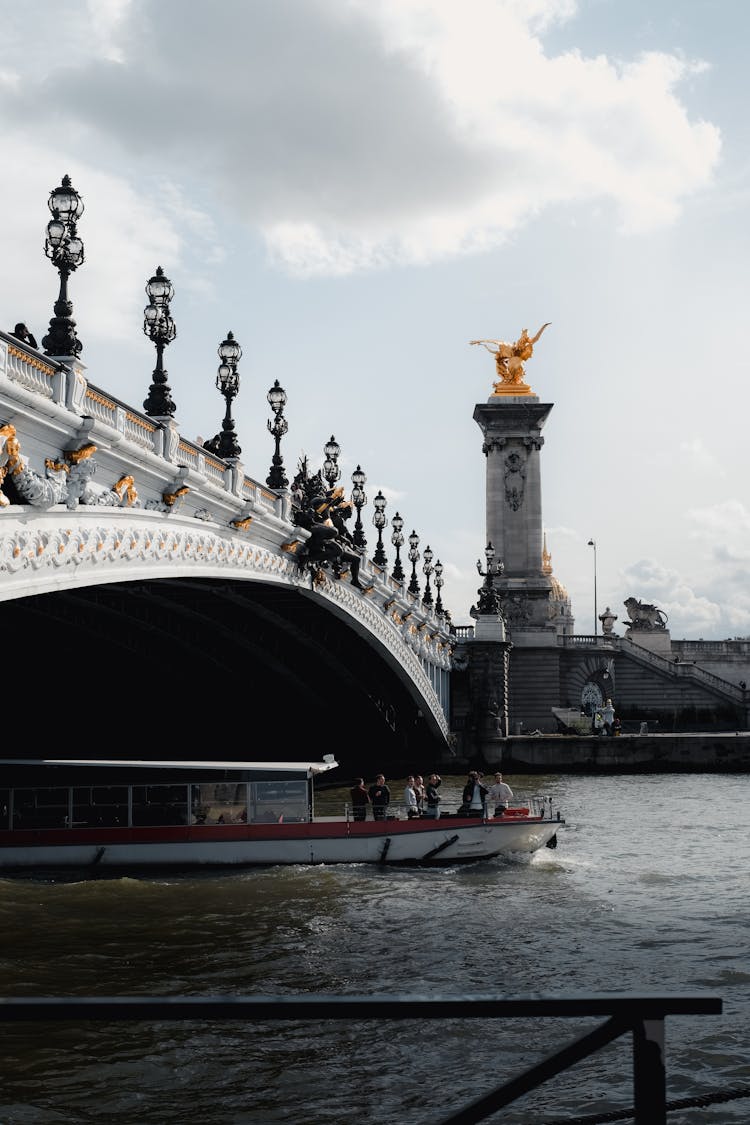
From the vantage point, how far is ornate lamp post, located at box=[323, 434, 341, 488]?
38.0m

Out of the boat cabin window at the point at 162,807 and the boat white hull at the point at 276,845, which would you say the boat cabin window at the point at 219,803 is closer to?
the boat cabin window at the point at 162,807

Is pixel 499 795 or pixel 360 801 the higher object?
pixel 499 795

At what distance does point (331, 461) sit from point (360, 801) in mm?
11425

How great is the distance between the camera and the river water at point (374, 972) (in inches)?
486

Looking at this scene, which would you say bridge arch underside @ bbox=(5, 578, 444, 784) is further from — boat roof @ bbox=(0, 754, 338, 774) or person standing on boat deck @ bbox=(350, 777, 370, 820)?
person standing on boat deck @ bbox=(350, 777, 370, 820)

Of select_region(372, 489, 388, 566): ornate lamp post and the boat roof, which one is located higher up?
select_region(372, 489, 388, 566): ornate lamp post

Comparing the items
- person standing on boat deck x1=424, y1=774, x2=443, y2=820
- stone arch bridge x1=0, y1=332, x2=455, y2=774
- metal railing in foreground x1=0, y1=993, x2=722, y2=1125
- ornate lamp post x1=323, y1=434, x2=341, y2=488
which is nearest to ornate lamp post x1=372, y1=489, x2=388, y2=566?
stone arch bridge x1=0, y1=332, x2=455, y2=774

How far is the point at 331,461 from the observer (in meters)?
38.2

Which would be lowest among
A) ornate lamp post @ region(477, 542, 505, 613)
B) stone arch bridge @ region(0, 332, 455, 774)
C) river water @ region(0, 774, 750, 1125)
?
river water @ region(0, 774, 750, 1125)

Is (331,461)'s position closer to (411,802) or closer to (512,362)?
(411,802)

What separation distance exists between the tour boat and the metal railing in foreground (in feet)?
84.8

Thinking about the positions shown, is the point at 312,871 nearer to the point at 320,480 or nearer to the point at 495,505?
the point at 320,480

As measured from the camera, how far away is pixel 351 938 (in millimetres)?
20609

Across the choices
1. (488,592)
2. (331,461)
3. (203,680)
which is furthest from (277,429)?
(488,592)
